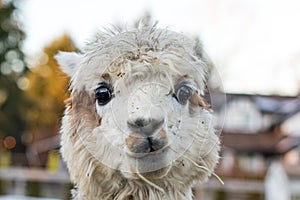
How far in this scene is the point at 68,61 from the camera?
133 centimetres

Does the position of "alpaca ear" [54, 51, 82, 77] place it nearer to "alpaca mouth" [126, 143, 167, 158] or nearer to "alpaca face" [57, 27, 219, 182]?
"alpaca face" [57, 27, 219, 182]

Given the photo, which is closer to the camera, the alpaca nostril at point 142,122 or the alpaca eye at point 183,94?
the alpaca nostril at point 142,122

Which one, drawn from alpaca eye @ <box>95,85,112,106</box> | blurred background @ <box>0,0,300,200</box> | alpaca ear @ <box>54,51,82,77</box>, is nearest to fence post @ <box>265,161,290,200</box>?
blurred background @ <box>0,0,300,200</box>

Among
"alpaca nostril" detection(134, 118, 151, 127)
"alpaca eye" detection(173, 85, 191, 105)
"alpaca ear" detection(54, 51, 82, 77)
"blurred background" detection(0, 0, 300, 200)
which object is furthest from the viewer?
"blurred background" detection(0, 0, 300, 200)

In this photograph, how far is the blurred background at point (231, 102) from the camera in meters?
7.59

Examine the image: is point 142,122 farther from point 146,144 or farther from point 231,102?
point 231,102

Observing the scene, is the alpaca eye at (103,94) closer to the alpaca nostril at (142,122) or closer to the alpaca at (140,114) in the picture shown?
the alpaca at (140,114)

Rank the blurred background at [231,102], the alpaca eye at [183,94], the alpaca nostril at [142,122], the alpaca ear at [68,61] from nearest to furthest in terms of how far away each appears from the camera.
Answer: the alpaca nostril at [142,122], the alpaca eye at [183,94], the alpaca ear at [68,61], the blurred background at [231,102]

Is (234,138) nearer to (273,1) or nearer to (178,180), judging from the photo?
(273,1)

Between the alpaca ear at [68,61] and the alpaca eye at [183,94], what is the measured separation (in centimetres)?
30

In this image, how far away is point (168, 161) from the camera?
111cm

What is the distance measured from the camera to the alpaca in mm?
1095

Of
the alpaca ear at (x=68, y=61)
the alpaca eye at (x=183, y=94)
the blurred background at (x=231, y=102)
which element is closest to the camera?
the alpaca eye at (x=183, y=94)

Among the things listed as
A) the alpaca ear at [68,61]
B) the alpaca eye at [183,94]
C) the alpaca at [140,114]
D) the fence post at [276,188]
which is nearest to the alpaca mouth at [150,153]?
the alpaca at [140,114]
